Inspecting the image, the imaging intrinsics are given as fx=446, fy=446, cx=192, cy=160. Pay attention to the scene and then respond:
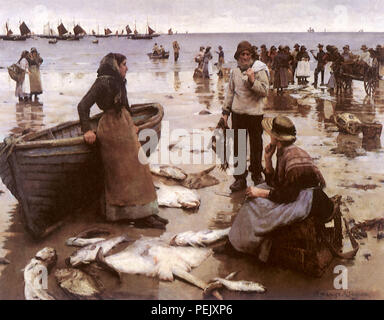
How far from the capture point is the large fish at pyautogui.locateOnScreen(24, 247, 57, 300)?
410cm

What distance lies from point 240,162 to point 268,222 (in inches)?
78.3

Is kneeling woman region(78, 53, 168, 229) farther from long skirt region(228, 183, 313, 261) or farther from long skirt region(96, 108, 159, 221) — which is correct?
long skirt region(228, 183, 313, 261)

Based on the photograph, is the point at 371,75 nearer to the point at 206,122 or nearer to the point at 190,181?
the point at 206,122

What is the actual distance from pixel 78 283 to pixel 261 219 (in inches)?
72.0

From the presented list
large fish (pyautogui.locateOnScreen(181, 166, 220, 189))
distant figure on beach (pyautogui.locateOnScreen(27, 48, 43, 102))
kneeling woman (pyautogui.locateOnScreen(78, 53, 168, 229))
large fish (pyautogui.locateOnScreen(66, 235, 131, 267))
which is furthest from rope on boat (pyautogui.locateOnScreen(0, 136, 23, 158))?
distant figure on beach (pyautogui.locateOnScreen(27, 48, 43, 102))

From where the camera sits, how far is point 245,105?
5684 mm

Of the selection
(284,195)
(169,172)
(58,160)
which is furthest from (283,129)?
(169,172)

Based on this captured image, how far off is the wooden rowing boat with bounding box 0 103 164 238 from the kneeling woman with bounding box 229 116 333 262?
2003 mm

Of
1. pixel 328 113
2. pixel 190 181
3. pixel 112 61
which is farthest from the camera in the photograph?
pixel 328 113

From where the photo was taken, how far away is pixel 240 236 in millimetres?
4367

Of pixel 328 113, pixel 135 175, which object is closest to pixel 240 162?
pixel 135 175
